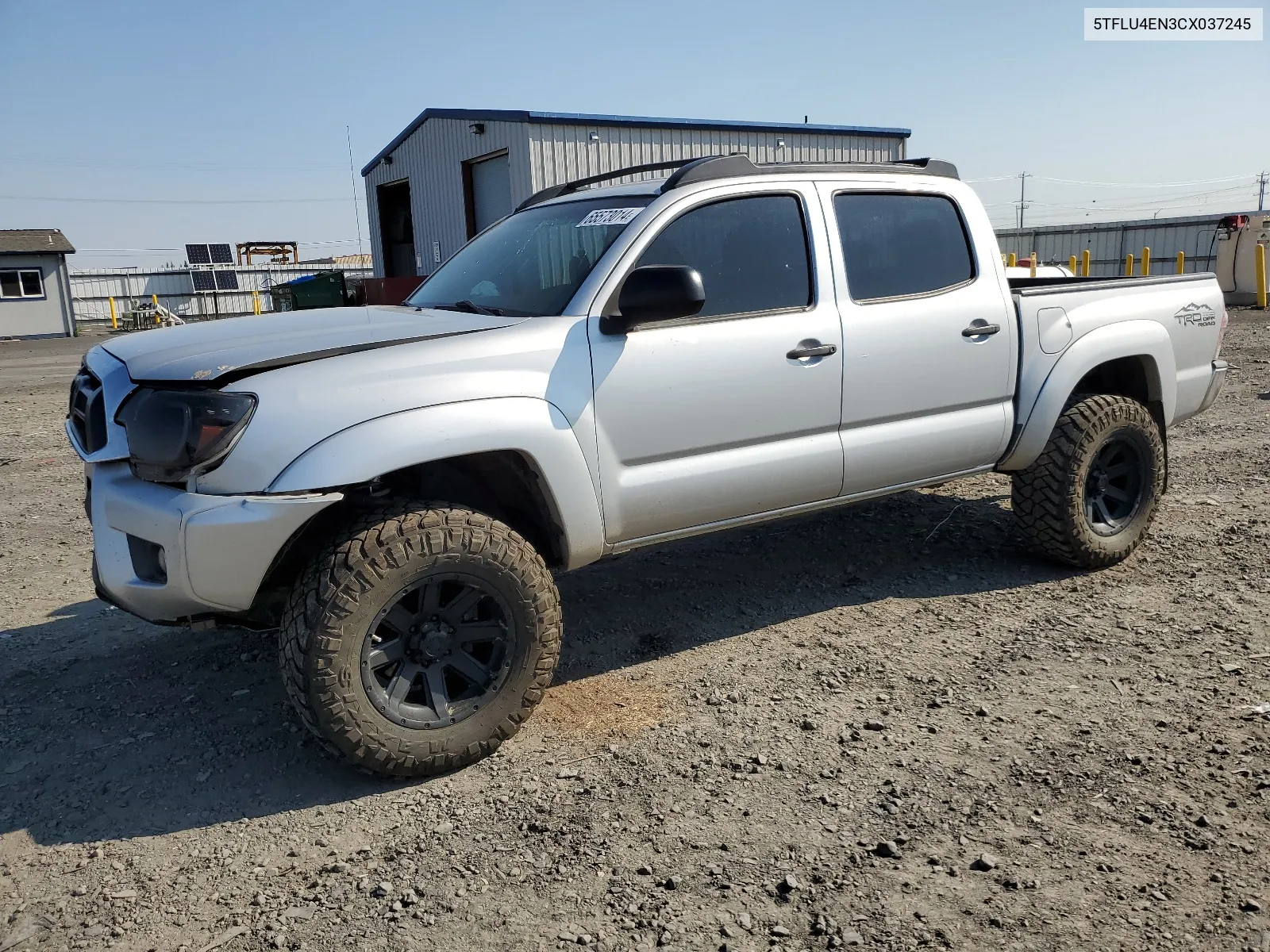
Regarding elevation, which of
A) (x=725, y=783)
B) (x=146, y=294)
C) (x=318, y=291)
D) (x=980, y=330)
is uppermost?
(x=146, y=294)

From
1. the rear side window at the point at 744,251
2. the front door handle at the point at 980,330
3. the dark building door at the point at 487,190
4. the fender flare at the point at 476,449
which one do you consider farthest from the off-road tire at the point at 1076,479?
the dark building door at the point at 487,190

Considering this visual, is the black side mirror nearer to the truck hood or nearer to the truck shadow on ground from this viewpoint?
the truck hood

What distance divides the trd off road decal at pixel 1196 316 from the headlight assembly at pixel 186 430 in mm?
4713

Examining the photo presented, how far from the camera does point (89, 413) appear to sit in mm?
3395

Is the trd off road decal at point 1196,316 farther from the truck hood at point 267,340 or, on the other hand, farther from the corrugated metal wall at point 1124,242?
the corrugated metal wall at point 1124,242

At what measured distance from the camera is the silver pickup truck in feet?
10.0

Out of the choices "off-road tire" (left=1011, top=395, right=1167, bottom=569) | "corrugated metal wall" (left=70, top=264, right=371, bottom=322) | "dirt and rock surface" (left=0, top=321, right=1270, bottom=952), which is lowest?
"dirt and rock surface" (left=0, top=321, right=1270, bottom=952)

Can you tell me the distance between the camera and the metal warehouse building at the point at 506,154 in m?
17.2

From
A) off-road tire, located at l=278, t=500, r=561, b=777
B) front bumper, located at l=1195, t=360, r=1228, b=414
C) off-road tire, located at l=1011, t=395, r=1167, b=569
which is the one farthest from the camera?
front bumper, located at l=1195, t=360, r=1228, b=414

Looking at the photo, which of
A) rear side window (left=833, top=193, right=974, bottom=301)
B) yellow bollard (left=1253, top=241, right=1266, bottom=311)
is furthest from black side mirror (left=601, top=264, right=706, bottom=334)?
yellow bollard (left=1253, top=241, right=1266, bottom=311)

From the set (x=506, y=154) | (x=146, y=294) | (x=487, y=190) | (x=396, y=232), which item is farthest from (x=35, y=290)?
(x=506, y=154)

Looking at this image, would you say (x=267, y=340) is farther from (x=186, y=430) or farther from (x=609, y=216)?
(x=609, y=216)

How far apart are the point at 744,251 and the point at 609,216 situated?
561 millimetres

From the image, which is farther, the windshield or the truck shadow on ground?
the windshield
